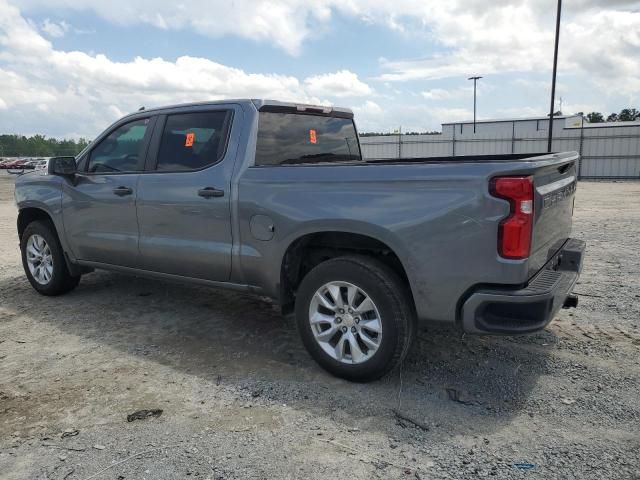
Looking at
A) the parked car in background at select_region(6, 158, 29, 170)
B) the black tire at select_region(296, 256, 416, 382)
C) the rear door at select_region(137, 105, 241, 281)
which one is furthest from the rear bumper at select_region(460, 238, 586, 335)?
the parked car in background at select_region(6, 158, 29, 170)

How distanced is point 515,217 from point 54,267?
4.69 meters

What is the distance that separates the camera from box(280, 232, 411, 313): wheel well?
3514mm

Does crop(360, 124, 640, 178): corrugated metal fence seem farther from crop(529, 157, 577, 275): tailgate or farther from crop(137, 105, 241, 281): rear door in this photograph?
crop(529, 157, 577, 275): tailgate

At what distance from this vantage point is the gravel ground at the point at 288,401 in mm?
2682

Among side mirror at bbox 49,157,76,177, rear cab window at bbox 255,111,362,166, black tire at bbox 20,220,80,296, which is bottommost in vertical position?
black tire at bbox 20,220,80,296

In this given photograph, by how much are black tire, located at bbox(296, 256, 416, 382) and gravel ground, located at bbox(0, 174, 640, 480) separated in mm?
140

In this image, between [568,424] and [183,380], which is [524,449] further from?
[183,380]

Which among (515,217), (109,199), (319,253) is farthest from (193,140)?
(515,217)

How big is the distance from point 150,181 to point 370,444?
9.42ft

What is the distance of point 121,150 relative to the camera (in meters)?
4.90

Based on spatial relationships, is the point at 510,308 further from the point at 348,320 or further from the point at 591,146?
the point at 591,146

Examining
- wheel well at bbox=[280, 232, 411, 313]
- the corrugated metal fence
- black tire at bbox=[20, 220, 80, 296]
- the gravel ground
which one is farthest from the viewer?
the corrugated metal fence

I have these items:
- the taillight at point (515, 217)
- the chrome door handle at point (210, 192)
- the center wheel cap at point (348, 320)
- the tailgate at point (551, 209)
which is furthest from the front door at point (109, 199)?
the tailgate at point (551, 209)

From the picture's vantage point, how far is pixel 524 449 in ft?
9.04
